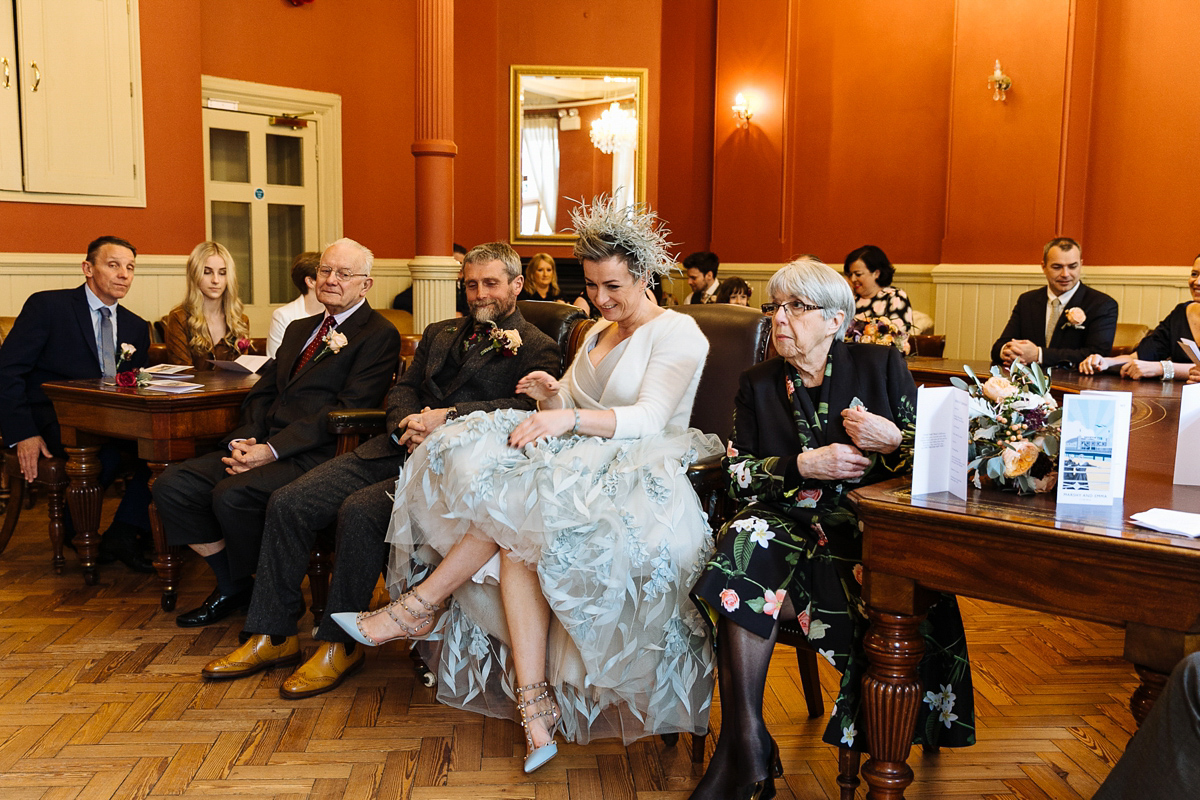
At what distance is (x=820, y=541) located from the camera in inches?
92.6

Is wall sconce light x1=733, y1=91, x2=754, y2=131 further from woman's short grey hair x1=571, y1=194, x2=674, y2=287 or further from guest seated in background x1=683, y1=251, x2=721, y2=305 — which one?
woman's short grey hair x1=571, y1=194, x2=674, y2=287

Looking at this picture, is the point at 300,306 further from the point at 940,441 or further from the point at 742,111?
the point at 742,111

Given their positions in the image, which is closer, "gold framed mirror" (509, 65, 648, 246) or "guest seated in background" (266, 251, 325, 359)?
"guest seated in background" (266, 251, 325, 359)

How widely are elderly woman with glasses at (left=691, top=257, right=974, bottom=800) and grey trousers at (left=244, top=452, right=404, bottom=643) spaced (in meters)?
1.13

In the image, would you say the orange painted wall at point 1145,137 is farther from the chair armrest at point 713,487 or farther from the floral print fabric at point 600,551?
the floral print fabric at point 600,551

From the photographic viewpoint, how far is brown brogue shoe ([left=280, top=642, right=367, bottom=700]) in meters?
2.94

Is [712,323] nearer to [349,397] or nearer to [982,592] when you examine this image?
[349,397]

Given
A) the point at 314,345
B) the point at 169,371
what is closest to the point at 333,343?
the point at 314,345

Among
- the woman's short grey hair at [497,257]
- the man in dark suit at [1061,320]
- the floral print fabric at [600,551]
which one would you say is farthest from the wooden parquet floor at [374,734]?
the man in dark suit at [1061,320]

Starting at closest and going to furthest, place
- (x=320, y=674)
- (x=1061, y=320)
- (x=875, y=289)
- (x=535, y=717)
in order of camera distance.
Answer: (x=535, y=717) → (x=320, y=674) → (x=1061, y=320) → (x=875, y=289)

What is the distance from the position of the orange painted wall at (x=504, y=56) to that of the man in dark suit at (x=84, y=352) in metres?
5.67

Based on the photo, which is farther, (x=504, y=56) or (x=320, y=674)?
(x=504, y=56)

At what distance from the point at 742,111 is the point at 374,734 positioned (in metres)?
7.58

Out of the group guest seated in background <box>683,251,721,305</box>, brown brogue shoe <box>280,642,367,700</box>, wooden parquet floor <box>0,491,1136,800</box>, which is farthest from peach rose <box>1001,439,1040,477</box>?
guest seated in background <box>683,251,721,305</box>
